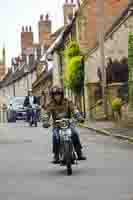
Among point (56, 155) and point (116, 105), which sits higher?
point (116, 105)

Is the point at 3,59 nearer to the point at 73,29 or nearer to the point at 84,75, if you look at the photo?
the point at 73,29

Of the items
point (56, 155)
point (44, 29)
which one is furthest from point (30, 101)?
point (44, 29)

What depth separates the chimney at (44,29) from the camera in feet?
277

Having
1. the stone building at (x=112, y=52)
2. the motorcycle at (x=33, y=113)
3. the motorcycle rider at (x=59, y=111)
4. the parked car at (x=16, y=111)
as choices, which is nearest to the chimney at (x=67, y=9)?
the parked car at (x=16, y=111)

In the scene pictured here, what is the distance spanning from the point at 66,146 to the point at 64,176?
64 centimetres

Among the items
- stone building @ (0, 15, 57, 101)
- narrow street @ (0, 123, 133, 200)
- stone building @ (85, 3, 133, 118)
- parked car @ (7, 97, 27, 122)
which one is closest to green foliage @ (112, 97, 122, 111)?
stone building @ (85, 3, 133, 118)

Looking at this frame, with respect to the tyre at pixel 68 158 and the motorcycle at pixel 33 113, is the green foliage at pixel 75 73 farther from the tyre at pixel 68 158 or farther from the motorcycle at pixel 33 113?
the tyre at pixel 68 158

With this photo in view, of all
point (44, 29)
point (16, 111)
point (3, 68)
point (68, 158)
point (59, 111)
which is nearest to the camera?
point (68, 158)

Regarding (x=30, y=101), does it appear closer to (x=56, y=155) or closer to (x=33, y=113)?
(x=33, y=113)

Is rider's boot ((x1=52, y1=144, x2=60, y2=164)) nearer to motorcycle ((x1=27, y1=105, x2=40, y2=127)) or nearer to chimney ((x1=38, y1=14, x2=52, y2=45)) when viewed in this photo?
motorcycle ((x1=27, y1=105, x2=40, y2=127))

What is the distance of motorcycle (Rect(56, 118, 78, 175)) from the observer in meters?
13.6

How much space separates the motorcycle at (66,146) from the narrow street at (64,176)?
0.82 ft

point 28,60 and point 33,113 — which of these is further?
point 28,60

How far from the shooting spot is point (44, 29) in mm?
86688
